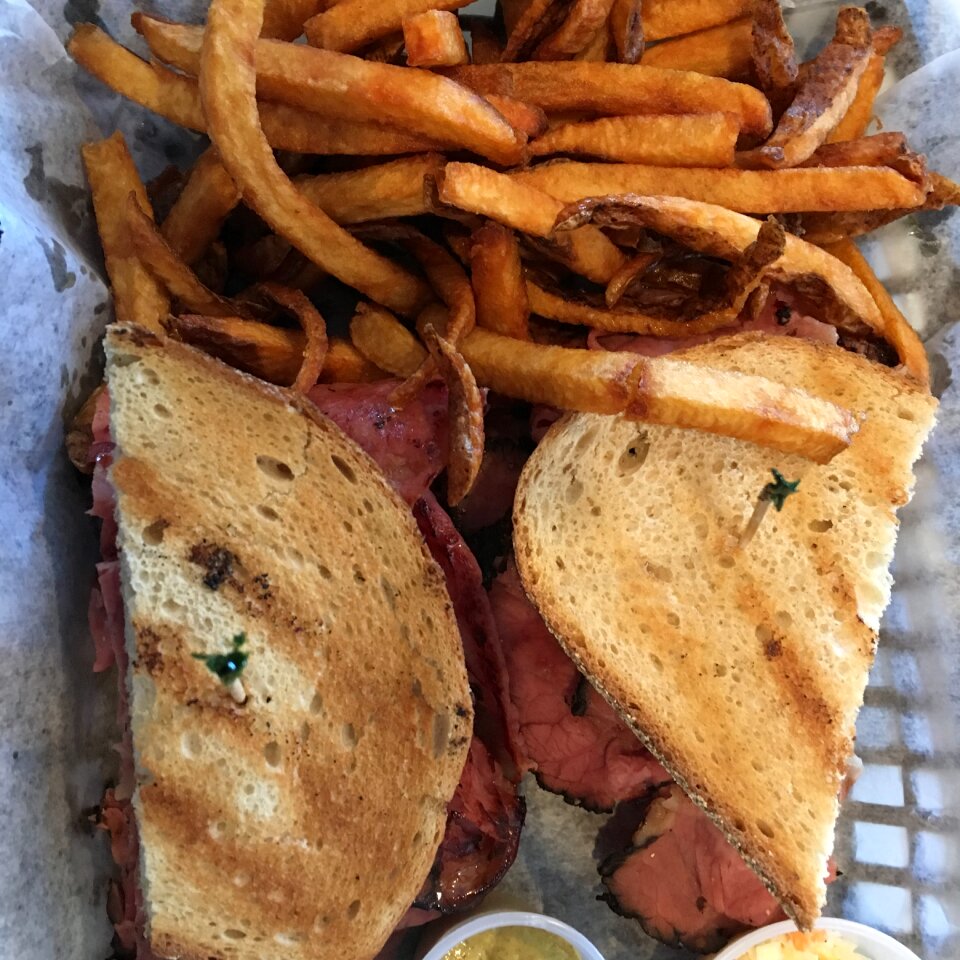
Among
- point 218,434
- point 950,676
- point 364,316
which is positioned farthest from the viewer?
point 950,676

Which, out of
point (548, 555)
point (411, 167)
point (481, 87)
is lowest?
point (548, 555)

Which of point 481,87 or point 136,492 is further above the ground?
point 481,87

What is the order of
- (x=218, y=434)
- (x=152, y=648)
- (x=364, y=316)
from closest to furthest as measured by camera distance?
(x=152, y=648)
(x=218, y=434)
(x=364, y=316)

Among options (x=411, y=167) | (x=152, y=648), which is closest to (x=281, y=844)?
(x=152, y=648)

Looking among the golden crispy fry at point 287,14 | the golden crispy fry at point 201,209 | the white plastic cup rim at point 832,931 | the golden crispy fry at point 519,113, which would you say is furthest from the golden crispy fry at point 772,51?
the white plastic cup rim at point 832,931

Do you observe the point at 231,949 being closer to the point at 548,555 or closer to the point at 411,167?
the point at 548,555

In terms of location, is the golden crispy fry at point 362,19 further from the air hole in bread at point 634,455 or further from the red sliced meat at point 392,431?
the air hole in bread at point 634,455

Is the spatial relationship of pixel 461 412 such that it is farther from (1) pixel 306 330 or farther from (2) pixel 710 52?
(2) pixel 710 52
